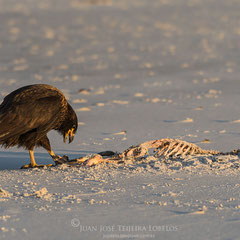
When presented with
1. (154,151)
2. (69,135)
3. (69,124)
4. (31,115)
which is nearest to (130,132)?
(69,135)

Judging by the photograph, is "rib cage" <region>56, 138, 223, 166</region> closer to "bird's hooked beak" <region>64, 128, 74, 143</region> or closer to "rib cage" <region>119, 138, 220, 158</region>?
"rib cage" <region>119, 138, 220, 158</region>

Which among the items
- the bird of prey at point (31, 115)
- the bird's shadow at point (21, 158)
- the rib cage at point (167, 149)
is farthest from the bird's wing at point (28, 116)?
the rib cage at point (167, 149)

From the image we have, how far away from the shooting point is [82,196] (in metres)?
5.30

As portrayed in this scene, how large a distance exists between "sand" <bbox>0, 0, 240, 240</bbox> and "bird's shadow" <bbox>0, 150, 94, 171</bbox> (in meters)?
0.01

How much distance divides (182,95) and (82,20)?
55.7ft

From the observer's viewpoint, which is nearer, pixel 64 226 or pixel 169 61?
pixel 64 226

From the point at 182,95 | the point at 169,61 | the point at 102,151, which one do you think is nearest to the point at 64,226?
the point at 102,151

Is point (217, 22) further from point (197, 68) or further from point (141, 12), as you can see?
point (197, 68)

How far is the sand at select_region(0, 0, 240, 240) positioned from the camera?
15.1 feet

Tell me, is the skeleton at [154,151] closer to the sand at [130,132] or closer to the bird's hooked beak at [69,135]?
the sand at [130,132]

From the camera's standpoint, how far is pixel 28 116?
255 inches

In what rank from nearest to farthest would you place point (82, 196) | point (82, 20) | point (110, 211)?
point (110, 211) < point (82, 196) < point (82, 20)

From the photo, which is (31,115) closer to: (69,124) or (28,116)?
(28,116)

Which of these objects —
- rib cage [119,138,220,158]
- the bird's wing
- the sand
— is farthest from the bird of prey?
rib cage [119,138,220,158]
